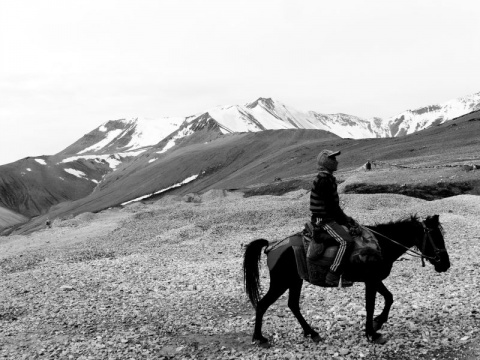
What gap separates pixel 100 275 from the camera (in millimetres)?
20453

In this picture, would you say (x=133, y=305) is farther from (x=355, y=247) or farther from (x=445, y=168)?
(x=445, y=168)

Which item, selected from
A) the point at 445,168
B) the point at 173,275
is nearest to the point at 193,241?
the point at 173,275

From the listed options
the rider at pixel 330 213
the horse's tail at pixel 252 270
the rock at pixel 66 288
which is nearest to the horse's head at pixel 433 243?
the rider at pixel 330 213

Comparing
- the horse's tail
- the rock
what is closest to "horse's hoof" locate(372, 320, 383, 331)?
the horse's tail

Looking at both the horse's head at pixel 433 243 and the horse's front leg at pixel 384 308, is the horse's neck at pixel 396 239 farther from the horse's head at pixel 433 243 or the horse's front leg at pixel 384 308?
the horse's front leg at pixel 384 308

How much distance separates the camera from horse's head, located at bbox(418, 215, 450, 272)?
10703mm

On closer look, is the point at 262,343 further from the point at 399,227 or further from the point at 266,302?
the point at 399,227

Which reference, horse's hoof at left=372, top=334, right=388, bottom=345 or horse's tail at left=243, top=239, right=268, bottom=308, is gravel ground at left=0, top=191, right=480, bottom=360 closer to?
horse's hoof at left=372, top=334, right=388, bottom=345

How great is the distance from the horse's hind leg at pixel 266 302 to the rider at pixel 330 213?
1.20 meters

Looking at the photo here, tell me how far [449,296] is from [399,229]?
3479 millimetres

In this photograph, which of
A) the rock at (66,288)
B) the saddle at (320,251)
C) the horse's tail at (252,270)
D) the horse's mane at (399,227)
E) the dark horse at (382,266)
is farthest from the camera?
the rock at (66,288)

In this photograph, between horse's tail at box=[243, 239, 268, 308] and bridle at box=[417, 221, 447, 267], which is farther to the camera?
horse's tail at box=[243, 239, 268, 308]

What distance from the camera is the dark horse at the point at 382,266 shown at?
10477 mm

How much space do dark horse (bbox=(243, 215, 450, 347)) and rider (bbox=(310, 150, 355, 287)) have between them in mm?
347
